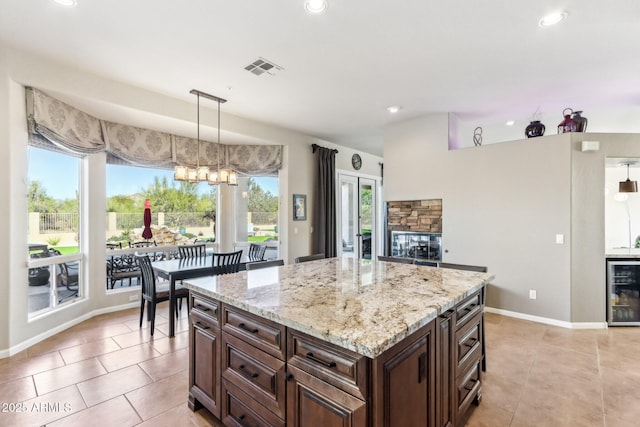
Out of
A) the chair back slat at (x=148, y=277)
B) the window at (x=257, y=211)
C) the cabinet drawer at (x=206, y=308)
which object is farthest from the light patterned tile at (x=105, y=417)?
the window at (x=257, y=211)

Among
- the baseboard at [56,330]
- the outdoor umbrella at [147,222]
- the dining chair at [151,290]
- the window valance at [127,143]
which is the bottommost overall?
the baseboard at [56,330]

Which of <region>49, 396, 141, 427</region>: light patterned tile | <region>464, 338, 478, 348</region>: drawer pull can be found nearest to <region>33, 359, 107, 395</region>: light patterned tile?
<region>49, 396, 141, 427</region>: light patterned tile

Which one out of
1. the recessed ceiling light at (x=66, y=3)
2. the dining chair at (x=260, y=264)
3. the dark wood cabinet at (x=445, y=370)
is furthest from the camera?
the dining chair at (x=260, y=264)

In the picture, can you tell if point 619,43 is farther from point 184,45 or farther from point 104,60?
point 104,60

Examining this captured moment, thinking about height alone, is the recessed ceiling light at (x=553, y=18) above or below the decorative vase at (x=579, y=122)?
above

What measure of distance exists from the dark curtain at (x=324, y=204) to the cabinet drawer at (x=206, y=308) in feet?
13.1

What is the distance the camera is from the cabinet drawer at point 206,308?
199 cm

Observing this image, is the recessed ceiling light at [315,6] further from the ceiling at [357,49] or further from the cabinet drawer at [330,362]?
the cabinet drawer at [330,362]

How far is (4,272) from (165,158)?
250 cm

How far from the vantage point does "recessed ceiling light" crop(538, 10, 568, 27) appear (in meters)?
2.38

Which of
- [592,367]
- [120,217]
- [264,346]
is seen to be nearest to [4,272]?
[120,217]

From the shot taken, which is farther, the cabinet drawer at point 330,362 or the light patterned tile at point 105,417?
the light patterned tile at point 105,417

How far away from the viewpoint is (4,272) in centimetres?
296

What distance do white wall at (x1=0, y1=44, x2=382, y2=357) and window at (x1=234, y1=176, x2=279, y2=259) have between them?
0.89 metres
